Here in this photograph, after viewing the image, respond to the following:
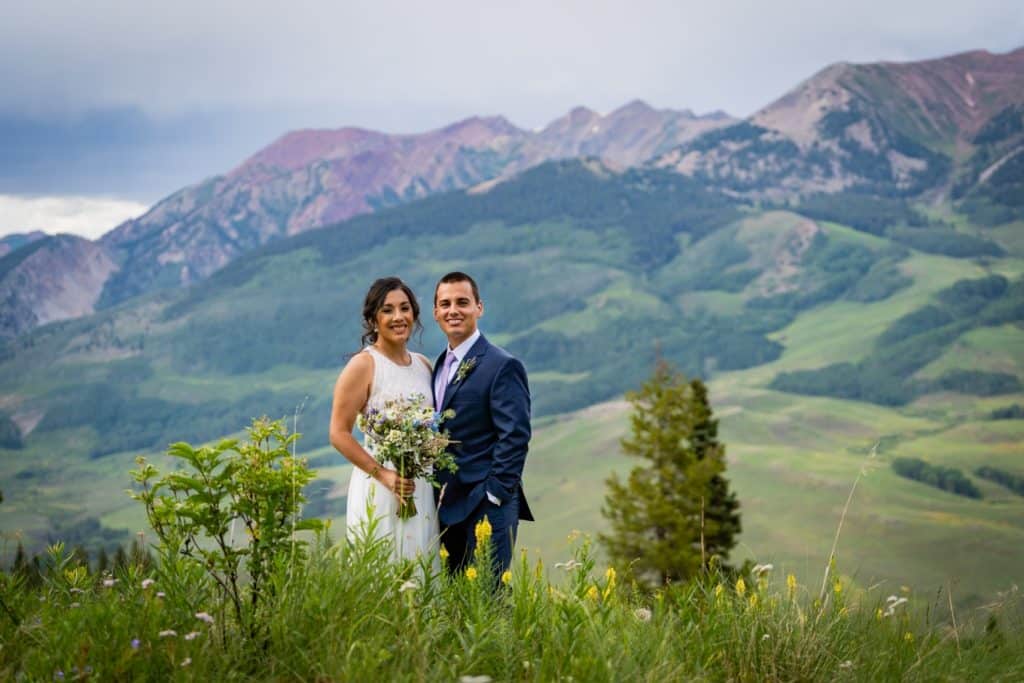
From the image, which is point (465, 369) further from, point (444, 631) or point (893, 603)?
point (893, 603)

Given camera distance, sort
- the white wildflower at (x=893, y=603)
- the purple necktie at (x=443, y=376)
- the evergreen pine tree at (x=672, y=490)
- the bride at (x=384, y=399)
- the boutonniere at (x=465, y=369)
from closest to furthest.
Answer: the white wildflower at (x=893, y=603) → the bride at (x=384, y=399) → the boutonniere at (x=465, y=369) → the purple necktie at (x=443, y=376) → the evergreen pine tree at (x=672, y=490)

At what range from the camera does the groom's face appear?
7547 mm

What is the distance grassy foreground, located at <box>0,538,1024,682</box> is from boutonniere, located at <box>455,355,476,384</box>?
163 centimetres

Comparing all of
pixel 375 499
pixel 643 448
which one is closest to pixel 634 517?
pixel 643 448

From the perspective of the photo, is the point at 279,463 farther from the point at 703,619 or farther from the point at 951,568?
the point at 951,568

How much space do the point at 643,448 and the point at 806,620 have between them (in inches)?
2079

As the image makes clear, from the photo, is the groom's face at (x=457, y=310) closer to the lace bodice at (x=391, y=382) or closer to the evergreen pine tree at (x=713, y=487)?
the lace bodice at (x=391, y=382)

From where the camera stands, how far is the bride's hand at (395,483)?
269 inches

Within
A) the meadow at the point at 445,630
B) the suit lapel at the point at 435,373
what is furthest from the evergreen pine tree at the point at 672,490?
the meadow at the point at 445,630

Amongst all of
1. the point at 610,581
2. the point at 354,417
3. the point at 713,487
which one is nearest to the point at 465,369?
the point at 354,417

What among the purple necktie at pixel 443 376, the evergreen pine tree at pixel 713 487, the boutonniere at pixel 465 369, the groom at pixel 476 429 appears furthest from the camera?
the evergreen pine tree at pixel 713 487

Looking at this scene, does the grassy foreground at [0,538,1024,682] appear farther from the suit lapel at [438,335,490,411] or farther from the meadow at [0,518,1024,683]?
the suit lapel at [438,335,490,411]

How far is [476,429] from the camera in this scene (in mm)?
7504

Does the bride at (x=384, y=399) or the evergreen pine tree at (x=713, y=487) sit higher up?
the bride at (x=384, y=399)
